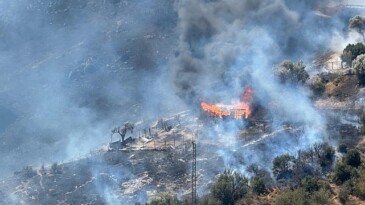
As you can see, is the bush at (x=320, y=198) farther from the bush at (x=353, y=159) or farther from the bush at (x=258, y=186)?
the bush at (x=258, y=186)

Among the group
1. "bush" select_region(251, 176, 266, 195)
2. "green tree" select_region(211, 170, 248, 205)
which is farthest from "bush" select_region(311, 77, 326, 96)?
"bush" select_region(251, 176, 266, 195)

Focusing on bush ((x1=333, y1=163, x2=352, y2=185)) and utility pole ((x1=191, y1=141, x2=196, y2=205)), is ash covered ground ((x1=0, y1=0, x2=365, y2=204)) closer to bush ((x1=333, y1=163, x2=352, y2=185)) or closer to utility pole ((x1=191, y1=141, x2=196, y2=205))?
utility pole ((x1=191, y1=141, x2=196, y2=205))

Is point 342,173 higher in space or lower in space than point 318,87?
lower

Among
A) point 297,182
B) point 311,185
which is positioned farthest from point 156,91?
point 311,185

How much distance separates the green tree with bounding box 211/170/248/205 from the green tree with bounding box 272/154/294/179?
510 cm

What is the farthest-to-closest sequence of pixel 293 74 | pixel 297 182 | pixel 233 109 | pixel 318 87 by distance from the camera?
pixel 233 109
pixel 293 74
pixel 318 87
pixel 297 182

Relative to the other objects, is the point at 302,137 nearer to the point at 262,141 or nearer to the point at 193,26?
the point at 262,141

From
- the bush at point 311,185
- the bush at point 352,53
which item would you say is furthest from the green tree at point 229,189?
the bush at point 352,53

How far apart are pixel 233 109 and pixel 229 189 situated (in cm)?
3130

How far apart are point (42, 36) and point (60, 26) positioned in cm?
606

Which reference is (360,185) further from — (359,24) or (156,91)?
(156,91)

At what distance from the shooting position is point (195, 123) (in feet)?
341

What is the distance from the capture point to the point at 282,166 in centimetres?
7819

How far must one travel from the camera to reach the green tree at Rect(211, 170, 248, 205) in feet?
244
